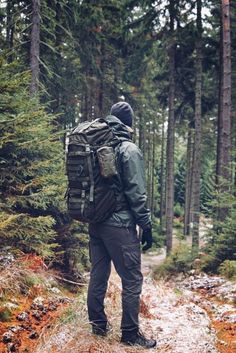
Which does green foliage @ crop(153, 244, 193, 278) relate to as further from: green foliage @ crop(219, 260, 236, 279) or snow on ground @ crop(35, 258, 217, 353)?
snow on ground @ crop(35, 258, 217, 353)

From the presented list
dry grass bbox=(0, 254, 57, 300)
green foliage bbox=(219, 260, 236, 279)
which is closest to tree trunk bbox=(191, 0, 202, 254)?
green foliage bbox=(219, 260, 236, 279)

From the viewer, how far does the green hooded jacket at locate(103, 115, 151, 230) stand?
3998 mm

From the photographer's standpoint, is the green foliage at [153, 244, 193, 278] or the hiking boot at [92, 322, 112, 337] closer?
the hiking boot at [92, 322, 112, 337]

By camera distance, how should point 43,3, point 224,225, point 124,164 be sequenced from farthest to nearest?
point 43,3 → point 224,225 → point 124,164

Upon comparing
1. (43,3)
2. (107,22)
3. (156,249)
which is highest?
(107,22)

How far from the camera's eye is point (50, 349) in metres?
3.59

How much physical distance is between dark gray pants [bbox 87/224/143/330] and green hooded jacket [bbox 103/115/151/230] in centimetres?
12

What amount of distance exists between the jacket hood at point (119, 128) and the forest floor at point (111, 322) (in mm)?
2231

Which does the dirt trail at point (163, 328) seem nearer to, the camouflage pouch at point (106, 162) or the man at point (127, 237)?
the man at point (127, 237)

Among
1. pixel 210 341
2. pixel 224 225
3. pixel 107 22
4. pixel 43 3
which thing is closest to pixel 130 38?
pixel 107 22

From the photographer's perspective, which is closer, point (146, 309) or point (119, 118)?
point (119, 118)

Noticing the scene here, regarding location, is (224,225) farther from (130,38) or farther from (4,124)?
(130,38)

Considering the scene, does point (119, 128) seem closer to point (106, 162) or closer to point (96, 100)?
point (106, 162)

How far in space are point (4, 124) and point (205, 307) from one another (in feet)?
15.7
